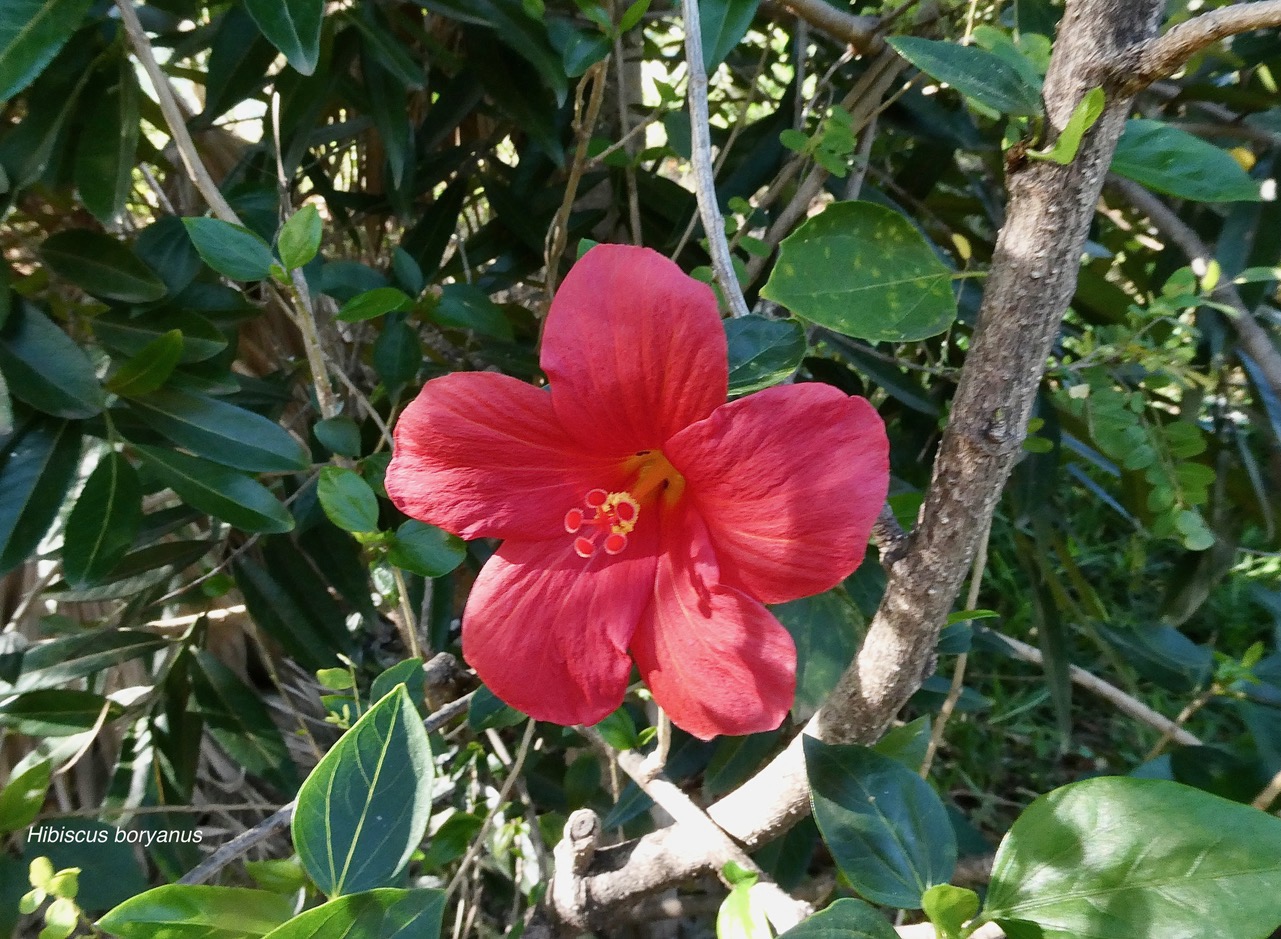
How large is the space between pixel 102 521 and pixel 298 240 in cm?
35

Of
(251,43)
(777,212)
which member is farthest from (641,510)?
(251,43)

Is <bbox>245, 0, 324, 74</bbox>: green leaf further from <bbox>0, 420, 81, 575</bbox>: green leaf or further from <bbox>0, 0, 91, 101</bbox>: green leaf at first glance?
<bbox>0, 420, 81, 575</bbox>: green leaf

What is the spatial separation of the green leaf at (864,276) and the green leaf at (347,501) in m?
0.31

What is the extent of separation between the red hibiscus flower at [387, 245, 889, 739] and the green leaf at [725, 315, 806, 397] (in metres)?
0.05

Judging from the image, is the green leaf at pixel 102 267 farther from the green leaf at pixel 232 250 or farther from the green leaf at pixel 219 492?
the green leaf at pixel 232 250

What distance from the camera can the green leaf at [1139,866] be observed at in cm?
34

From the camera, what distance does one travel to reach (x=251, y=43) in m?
0.81

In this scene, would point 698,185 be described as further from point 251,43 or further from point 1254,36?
point 1254,36

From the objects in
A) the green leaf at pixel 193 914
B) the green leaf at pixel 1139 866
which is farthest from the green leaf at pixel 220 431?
the green leaf at pixel 1139 866

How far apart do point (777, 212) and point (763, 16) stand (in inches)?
9.6

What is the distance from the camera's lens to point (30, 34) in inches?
23.0

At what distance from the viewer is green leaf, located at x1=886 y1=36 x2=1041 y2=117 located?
0.35 m

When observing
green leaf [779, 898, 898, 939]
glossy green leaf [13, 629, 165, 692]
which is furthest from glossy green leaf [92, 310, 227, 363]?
green leaf [779, 898, 898, 939]

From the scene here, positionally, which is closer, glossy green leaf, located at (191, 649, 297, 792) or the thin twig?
the thin twig
